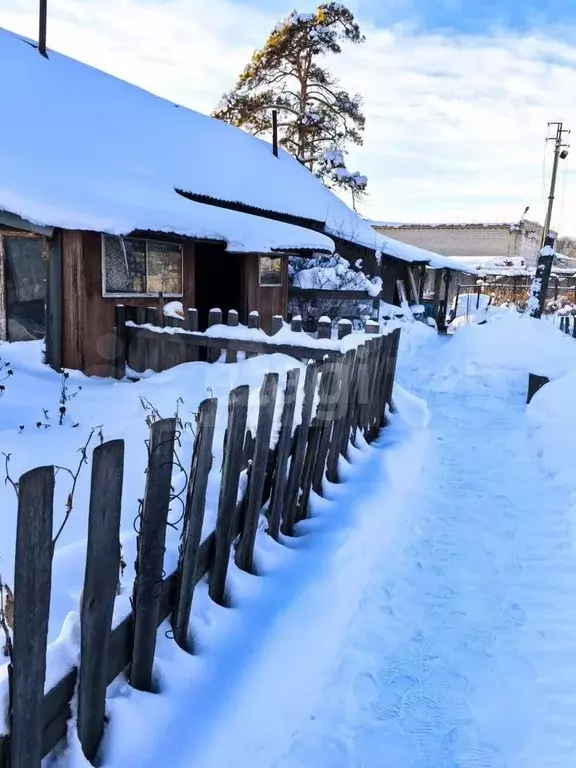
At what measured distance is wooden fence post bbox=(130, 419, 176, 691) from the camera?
6.42 ft

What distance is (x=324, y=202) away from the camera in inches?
725

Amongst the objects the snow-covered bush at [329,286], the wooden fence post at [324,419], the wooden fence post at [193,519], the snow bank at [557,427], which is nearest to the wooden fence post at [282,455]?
the wooden fence post at [324,419]

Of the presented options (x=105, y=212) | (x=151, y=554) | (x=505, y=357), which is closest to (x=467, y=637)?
(x=151, y=554)

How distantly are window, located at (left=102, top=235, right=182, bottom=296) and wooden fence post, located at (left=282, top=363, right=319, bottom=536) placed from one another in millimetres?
6095

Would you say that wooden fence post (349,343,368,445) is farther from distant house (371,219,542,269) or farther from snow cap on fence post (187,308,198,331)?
distant house (371,219,542,269)

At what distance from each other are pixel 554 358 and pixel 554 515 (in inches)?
237

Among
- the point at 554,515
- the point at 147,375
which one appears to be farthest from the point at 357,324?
the point at 554,515

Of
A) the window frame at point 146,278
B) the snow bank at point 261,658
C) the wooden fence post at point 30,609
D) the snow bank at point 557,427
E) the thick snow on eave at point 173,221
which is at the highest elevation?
the thick snow on eave at point 173,221

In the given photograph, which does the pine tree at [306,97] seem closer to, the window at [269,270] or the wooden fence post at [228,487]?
the window at [269,270]

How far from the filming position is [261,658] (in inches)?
93.7

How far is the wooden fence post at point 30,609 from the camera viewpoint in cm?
143

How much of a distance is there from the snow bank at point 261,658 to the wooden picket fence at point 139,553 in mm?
88

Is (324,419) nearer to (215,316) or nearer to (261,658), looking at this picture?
(261,658)

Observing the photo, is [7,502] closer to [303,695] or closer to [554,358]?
[303,695]
